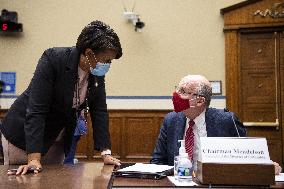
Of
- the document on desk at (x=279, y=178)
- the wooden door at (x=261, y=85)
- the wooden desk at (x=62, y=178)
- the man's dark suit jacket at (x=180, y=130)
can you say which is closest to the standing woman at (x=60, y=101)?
the wooden desk at (x=62, y=178)

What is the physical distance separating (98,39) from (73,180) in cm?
75

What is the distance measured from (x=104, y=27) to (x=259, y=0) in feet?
15.2

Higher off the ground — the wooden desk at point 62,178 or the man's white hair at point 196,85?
the man's white hair at point 196,85

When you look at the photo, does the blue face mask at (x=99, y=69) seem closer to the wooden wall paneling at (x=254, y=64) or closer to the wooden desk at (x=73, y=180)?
the wooden desk at (x=73, y=180)

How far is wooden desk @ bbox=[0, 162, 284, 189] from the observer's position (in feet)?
5.07

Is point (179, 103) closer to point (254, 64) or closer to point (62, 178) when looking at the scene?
point (62, 178)

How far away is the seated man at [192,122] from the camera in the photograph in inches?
91.7

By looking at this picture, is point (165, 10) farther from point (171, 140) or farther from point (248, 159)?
point (248, 159)

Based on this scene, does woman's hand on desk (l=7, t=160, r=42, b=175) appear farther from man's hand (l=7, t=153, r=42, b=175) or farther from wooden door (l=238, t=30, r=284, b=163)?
wooden door (l=238, t=30, r=284, b=163)

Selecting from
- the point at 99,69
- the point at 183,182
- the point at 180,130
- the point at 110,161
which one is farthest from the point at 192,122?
the point at 183,182

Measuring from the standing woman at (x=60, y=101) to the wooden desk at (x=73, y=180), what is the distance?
0.47 ft

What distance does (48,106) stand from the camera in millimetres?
2117

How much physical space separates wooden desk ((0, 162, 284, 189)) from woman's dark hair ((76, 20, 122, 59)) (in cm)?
63

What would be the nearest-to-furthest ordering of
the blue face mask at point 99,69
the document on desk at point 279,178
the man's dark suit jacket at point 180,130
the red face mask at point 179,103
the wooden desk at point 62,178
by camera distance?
the wooden desk at point 62,178 < the document on desk at point 279,178 < the blue face mask at point 99,69 < the red face mask at point 179,103 < the man's dark suit jacket at point 180,130
